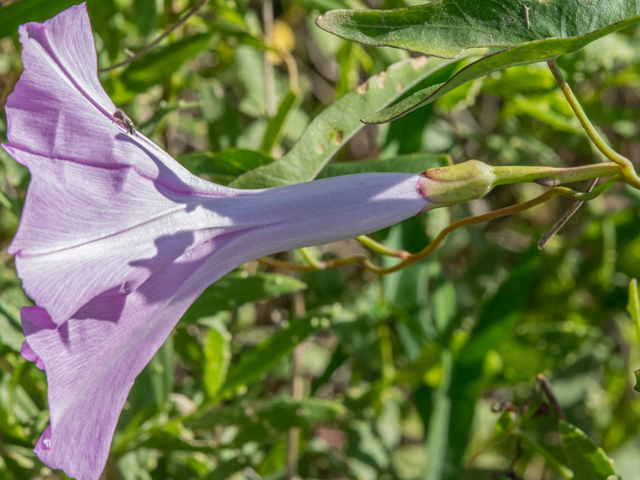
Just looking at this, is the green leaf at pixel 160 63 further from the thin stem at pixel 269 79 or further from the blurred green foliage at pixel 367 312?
the thin stem at pixel 269 79

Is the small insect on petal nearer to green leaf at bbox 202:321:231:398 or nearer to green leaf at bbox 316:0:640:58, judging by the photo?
green leaf at bbox 316:0:640:58

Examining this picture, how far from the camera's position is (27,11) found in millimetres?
758

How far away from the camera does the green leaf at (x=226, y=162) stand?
2.50ft

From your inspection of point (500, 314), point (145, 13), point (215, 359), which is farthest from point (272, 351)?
point (145, 13)

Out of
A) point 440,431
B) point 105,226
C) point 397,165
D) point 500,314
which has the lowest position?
point 440,431

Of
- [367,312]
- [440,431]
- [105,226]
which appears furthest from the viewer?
[367,312]

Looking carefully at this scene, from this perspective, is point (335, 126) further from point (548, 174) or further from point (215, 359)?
point (215, 359)

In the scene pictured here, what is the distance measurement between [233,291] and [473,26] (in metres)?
0.47

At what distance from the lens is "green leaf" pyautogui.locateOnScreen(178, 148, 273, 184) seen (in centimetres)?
76

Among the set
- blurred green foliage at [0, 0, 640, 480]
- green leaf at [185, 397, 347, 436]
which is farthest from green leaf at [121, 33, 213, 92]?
green leaf at [185, 397, 347, 436]

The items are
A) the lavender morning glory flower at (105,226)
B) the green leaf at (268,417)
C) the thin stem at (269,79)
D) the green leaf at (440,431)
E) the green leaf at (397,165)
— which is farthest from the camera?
the thin stem at (269,79)

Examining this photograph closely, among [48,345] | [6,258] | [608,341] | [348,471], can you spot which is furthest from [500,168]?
[6,258]

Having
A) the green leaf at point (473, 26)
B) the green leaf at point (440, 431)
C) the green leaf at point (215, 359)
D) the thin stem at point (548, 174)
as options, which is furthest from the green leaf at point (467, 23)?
the green leaf at point (440, 431)

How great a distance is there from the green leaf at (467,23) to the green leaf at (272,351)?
0.44 m
